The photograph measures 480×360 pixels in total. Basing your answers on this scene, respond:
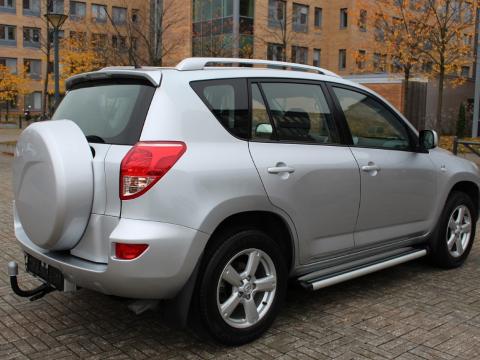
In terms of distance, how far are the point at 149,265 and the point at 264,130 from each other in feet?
4.13

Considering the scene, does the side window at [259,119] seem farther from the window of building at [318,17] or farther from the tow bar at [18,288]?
the window of building at [318,17]

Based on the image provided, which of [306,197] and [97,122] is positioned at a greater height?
[97,122]

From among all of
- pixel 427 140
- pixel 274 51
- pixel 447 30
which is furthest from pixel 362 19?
pixel 427 140

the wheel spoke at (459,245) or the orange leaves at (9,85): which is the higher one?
the orange leaves at (9,85)

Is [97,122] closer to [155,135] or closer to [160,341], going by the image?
[155,135]

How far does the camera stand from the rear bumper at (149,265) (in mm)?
3172

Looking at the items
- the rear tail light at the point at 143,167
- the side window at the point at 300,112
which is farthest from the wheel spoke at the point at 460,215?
the rear tail light at the point at 143,167

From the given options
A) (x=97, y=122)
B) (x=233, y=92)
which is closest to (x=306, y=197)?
(x=233, y=92)

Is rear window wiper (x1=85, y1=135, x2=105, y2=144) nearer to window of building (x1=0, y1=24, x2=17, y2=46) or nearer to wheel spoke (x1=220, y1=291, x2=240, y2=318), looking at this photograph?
wheel spoke (x1=220, y1=291, x2=240, y2=318)

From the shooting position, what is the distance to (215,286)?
3.46 metres

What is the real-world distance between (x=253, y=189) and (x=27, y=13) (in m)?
64.1

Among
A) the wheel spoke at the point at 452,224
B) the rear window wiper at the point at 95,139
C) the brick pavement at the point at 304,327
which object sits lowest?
the brick pavement at the point at 304,327

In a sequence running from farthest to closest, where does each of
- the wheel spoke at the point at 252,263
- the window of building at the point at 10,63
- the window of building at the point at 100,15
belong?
the window of building at the point at 10,63 → the window of building at the point at 100,15 → the wheel spoke at the point at 252,263

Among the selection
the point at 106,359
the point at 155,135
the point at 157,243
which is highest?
the point at 155,135
